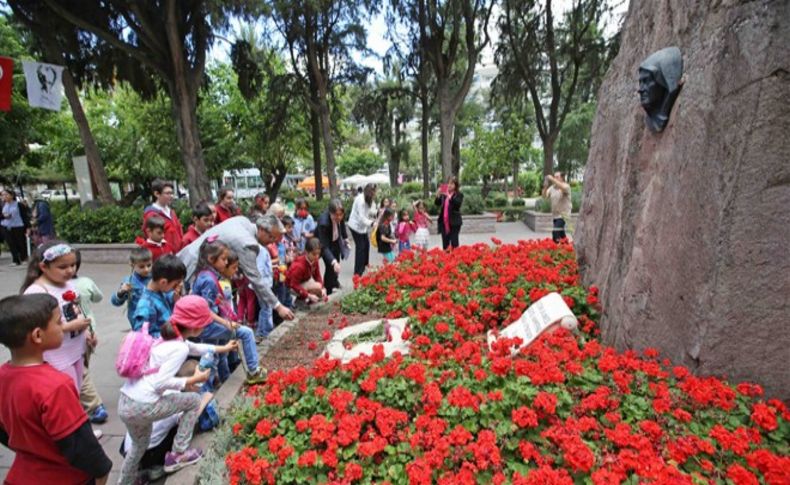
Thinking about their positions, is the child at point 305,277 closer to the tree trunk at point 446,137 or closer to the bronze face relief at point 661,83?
the bronze face relief at point 661,83

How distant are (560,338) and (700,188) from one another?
55.0 inches

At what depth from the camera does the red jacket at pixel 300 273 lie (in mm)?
5875

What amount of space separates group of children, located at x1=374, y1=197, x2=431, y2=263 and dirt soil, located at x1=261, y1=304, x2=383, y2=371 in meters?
2.02

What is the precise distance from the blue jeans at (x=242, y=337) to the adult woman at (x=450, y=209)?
243 inches

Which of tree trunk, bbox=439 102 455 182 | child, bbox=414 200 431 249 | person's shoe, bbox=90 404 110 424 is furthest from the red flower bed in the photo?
tree trunk, bbox=439 102 455 182

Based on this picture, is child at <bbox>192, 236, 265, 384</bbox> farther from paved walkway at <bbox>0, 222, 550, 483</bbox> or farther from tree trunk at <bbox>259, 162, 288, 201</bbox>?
tree trunk at <bbox>259, 162, 288, 201</bbox>

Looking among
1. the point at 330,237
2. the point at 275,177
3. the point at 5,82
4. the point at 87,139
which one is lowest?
the point at 330,237

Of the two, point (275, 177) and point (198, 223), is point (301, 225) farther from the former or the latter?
point (275, 177)

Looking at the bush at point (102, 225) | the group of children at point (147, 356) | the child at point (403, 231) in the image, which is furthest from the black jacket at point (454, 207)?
the bush at point (102, 225)

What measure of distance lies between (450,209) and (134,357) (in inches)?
291

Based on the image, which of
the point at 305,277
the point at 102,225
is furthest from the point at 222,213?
the point at 102,225

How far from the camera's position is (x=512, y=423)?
2.44m

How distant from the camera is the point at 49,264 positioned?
3.18 metres

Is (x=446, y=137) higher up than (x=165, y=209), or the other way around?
(x=446, y=137)
